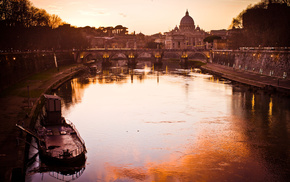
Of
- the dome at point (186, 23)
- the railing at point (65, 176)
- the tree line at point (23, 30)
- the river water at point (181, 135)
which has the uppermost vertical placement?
the dome at point (186, 23)

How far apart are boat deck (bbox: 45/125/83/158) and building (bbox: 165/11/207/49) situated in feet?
514

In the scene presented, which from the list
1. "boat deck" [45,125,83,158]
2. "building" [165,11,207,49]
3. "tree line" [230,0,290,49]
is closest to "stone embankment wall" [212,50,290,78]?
"tree line" [230,0,290,49]

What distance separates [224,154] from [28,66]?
42239 mm

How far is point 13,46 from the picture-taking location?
54.1 m

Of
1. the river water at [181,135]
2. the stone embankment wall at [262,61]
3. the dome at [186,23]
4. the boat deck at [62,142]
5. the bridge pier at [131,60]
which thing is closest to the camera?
the river water at [181,135]

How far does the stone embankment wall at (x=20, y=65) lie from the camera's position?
140 feet

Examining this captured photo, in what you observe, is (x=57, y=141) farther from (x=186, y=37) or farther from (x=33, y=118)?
(x=186, y=37)

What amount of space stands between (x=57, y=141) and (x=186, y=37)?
169m

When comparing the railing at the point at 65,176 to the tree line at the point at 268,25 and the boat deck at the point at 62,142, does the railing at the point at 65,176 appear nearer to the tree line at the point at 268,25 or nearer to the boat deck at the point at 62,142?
the boat deck at the point at 62,142

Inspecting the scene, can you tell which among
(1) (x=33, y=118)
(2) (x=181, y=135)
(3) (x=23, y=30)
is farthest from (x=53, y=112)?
(3) (x=23, y=30)

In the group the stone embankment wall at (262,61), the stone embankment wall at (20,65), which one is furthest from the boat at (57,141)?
the stone embankment wall at (262,61)

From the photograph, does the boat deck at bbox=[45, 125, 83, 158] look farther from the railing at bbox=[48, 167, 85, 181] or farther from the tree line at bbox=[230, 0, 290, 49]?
the tree line at bbox=[230, 0, 290, 49]

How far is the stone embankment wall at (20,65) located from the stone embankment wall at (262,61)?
36.2 metres

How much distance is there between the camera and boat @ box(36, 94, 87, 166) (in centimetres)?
2078
